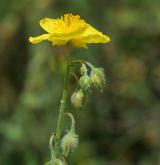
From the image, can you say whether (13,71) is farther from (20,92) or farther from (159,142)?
(159,142)

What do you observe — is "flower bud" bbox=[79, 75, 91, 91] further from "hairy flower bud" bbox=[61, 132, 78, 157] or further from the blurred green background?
the blurred green background

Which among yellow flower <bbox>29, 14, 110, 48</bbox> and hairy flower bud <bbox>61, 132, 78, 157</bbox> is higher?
yellow flower <bbox>29, 14, 110, 48</bbox>

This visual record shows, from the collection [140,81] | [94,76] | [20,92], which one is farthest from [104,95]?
[94,76]

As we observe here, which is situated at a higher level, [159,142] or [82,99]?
[159,142]

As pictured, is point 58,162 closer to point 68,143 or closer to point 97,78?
point 68,143

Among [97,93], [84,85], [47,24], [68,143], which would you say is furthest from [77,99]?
[97,93]

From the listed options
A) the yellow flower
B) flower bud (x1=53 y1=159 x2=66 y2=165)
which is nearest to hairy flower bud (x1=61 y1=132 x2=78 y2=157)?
flower bud (x1=53 y1=159 x2=66 y2=165)

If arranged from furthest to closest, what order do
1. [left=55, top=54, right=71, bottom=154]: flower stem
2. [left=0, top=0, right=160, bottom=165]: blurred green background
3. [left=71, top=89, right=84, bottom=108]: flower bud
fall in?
1. [left=0, top=0, right=160, bottom=165]: blurred green background
2. [left=71, top=89, right=84, bottom=108]: flower bud
3. [left=55, top=54, right=71, bottom=154]: flower stem

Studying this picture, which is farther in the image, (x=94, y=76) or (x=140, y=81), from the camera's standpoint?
(x=140, y=81)

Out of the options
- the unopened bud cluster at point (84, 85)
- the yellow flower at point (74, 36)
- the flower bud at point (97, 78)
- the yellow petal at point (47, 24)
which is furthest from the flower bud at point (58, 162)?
the yellow petal at point (47, 24)
